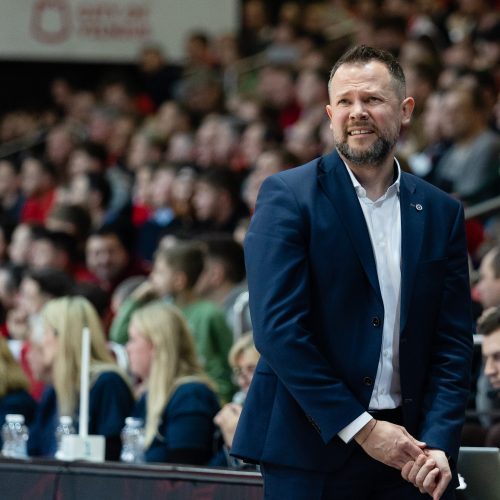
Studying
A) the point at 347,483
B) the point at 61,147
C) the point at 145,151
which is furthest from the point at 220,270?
the point at 61,147

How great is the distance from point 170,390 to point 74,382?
0.51 metres

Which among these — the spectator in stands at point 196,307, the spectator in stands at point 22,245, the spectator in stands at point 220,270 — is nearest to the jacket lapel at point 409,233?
the spectator in stands at point 196,307

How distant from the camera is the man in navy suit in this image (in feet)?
10.3

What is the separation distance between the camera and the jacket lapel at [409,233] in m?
3.27

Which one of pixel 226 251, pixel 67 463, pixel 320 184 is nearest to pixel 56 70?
pixel 226 251

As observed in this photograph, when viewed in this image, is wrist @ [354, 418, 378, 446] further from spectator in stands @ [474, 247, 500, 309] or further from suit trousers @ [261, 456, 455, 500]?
spectator in stands @ [474, 247, 500, 309]

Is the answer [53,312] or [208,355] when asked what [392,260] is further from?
[208,355]

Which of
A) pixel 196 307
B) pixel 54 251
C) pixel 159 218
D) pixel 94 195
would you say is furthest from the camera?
pixel 94 195

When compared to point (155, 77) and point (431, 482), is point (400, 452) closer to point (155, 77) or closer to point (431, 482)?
point (431, 482)

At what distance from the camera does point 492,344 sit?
499 cm

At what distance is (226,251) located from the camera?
7879mm

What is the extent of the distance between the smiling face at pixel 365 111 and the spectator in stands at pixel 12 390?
3.46 m

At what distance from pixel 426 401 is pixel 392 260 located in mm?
363

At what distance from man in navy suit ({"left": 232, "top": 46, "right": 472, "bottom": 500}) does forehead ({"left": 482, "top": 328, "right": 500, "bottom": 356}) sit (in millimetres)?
1635
